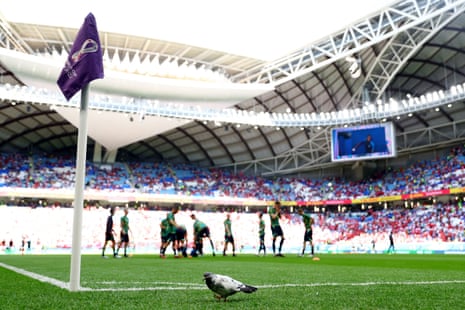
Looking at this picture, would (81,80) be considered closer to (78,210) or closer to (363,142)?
(78,210)

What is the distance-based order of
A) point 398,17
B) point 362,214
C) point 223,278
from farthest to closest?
point 362,214
point 398,17
point 223,278

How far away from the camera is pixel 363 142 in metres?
41.2

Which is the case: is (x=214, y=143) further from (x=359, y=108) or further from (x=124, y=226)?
(x=124, y=226)

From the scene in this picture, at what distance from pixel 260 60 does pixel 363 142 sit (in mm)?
12460

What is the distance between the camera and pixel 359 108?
42156 mm

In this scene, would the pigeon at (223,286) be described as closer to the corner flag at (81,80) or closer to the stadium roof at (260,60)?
the corner flag at (81,80)

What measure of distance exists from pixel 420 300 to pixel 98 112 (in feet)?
118

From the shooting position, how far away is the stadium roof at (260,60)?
3219cm

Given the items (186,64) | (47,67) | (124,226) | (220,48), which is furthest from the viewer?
(186,64)

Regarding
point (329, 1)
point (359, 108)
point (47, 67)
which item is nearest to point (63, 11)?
point (47, 67)

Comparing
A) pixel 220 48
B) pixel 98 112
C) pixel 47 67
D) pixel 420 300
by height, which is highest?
pixel 220 48

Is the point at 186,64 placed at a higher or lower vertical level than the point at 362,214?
higher

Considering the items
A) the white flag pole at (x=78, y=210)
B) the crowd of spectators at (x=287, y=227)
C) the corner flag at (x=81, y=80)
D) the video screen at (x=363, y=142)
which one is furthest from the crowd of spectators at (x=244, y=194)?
the corner flag at (x=81, y=80)

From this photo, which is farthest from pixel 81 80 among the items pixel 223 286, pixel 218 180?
pixel 218 180
